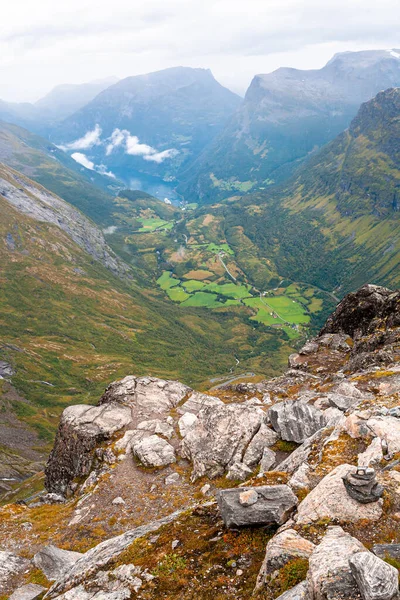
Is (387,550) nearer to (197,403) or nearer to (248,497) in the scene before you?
(248,497)

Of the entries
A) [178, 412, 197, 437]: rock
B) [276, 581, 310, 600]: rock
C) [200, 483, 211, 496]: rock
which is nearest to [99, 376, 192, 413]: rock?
[178, 412, 197, 437]: rock

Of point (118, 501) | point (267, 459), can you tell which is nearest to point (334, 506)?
point (267, 459)

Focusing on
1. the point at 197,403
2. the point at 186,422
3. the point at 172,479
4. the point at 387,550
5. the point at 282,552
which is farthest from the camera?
the point at 197,403

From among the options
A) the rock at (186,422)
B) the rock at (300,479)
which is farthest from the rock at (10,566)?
the rock at (300,479)

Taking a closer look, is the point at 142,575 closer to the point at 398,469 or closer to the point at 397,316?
the point at 398,469

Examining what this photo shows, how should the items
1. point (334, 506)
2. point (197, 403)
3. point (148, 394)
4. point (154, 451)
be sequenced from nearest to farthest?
1. point (334, 506)
2. point (154, 451)
3. point (197, 403)
4. point (148, 394)

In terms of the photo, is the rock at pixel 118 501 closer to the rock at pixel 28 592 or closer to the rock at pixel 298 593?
the rock at pixel 28 592
